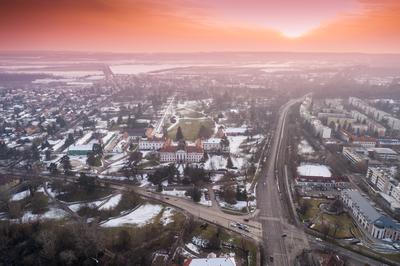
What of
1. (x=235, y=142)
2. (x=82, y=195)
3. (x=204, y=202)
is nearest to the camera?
(x=204, y=202)

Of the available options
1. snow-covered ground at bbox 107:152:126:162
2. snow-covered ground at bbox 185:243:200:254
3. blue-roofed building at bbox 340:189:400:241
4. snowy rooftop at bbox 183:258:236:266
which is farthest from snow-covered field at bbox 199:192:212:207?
snow-covered ground at bbox 107:152:126:162

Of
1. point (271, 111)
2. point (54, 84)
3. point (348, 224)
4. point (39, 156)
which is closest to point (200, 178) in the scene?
point (348, 224)

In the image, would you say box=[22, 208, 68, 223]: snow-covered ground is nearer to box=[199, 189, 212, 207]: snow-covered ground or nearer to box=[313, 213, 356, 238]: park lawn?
box=[199, 189, 212, 207]: snow-covered ground

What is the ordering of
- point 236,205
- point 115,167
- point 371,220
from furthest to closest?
point 115,167 < point 236,205 < point 371,220

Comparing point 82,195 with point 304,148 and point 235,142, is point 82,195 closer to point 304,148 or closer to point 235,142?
point 235,142

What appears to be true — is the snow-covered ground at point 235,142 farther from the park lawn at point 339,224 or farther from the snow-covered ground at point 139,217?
the park lawn at point 339,224

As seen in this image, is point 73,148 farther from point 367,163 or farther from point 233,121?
point 367,163

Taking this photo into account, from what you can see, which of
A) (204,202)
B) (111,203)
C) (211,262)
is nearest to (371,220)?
(211,262)
